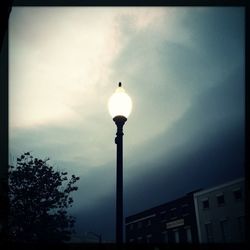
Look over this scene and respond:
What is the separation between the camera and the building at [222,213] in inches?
1542

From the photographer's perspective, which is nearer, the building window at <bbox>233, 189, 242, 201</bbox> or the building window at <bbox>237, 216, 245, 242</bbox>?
the building window at <bbox>237, 216, 245, 242</bbox>

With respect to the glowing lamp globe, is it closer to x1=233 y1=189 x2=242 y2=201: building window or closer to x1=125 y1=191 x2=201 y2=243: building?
x1=233 y1=189 x2=242 y2=201: building window

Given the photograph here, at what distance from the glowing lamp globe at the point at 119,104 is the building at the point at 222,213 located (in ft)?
110

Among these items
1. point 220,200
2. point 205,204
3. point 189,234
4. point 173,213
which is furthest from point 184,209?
point 220,200

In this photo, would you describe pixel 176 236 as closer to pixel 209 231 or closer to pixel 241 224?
pixel 209 231

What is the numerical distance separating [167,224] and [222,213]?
855 cm

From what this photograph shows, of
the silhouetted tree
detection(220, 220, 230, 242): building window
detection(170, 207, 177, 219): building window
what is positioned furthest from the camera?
detection(170, 207, 177, 219): building window

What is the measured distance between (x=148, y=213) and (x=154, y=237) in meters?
3.39

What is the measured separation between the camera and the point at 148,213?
165 feet

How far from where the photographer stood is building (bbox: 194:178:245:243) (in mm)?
39156

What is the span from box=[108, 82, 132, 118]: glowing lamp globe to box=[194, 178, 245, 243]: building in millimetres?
33674

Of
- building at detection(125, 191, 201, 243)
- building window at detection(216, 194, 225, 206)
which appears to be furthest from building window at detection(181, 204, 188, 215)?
building window at detection(216, 194, 225, 206)
